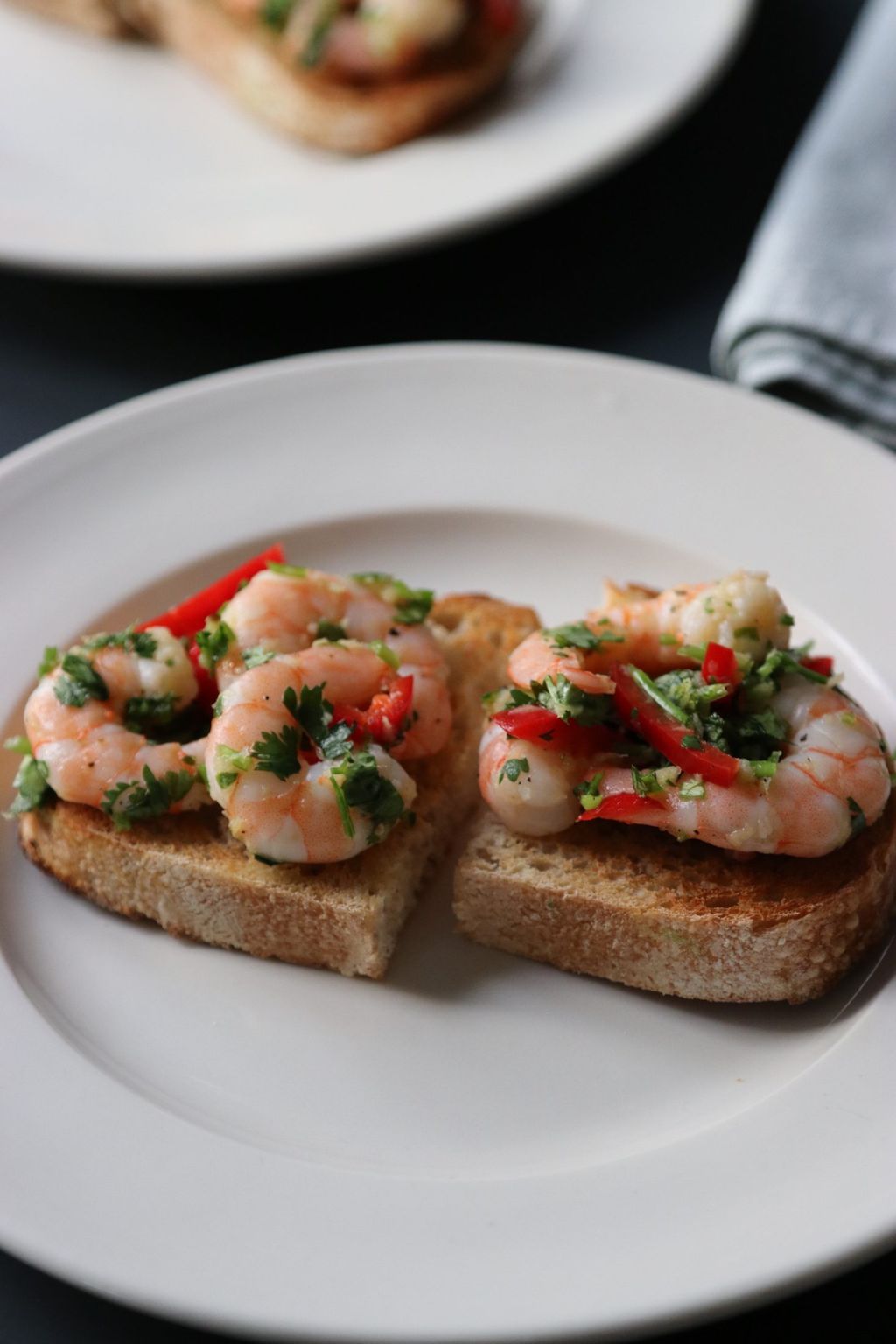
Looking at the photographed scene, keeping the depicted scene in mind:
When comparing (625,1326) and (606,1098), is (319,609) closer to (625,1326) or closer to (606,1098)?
(606,1098)

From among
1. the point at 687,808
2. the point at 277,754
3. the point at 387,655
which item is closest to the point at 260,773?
the point at 277,754

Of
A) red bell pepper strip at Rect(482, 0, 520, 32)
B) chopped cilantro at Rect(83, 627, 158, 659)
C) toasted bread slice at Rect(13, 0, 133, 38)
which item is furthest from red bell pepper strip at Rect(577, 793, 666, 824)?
toasted bread slice at Rect(13, 0, 133, 38)

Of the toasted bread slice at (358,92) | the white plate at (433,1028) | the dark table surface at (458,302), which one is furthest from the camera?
the toasted bread slice at (358,92)

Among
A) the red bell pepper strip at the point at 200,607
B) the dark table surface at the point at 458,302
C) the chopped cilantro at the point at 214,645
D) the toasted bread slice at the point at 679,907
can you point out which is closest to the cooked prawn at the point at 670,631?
the toasted bread slice at the point at 679,907

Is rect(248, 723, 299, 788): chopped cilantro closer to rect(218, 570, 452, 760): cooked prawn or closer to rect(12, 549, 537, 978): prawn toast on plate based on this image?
rect(12, 549, 537, 978): prawn toast on plate

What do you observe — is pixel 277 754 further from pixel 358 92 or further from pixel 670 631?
pixel 358 92

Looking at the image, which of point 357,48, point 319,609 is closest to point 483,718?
point 319,609

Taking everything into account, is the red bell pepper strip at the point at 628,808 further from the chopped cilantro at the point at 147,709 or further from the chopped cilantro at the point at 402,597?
the chopped cilantro at the point at 147,709
